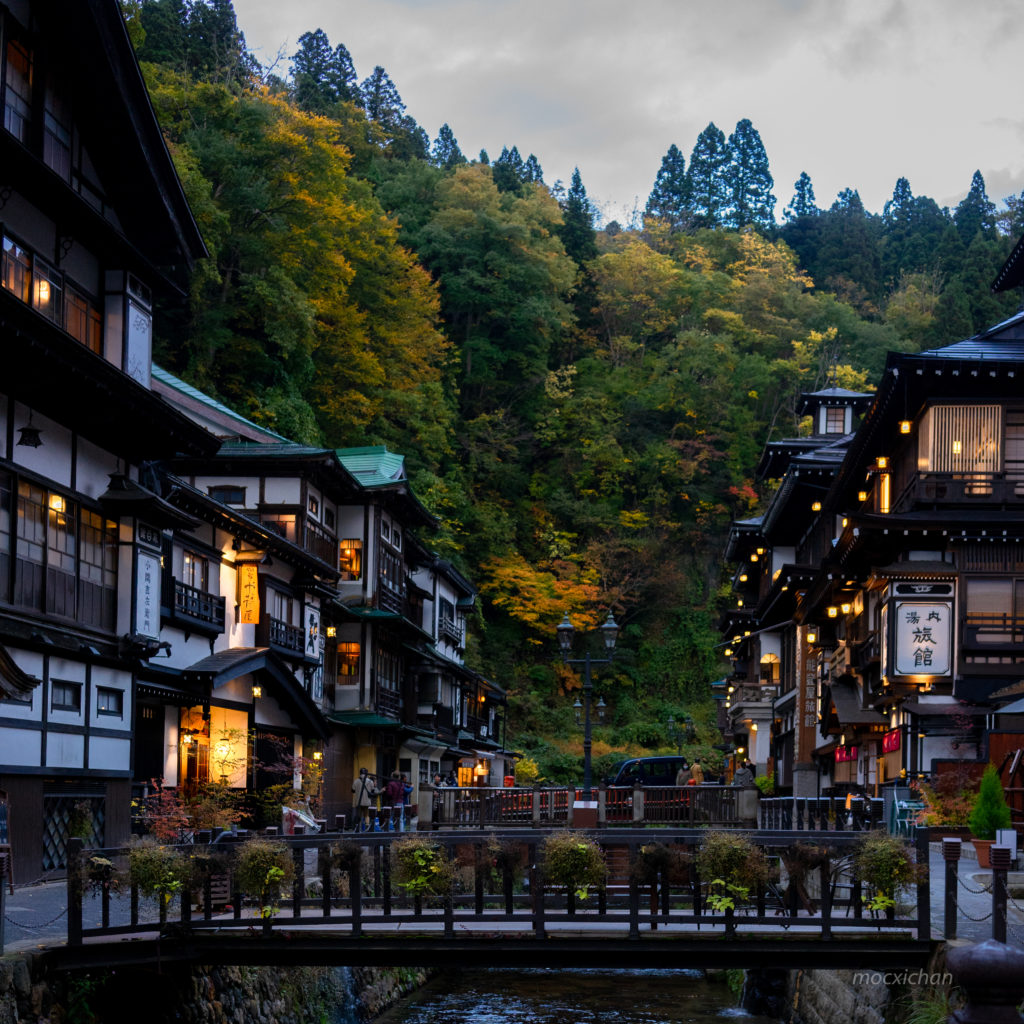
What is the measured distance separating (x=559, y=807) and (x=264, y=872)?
17455 millimetres

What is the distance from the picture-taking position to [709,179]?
119 m

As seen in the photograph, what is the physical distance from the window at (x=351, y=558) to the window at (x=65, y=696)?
88.8 ft

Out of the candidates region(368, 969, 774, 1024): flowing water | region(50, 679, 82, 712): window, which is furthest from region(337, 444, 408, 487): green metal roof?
region(50, 679, 82, 712): window

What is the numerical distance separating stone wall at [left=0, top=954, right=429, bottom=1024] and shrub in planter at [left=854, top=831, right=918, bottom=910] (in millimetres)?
8219

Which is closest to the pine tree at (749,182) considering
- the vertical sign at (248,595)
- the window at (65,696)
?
the vertical sign at (248,595)

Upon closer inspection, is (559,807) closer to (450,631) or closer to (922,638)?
(922,638)

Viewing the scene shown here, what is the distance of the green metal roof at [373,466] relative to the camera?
170 feet

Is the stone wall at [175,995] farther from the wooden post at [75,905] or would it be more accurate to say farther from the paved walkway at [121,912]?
the paved walkway at [121,912]

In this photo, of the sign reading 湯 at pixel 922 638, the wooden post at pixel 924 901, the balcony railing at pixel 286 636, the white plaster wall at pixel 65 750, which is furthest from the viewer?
the balcony railing at pixel 286 636

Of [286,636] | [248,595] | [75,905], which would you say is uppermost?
[248,595]

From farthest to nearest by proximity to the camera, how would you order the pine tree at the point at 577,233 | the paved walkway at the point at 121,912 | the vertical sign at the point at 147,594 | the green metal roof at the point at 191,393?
the pine tree at the point at 577,233, the green metal roof at the point at 191,393, the vertical sign at the point at 147,594, the paved walkway at the point at 121,912

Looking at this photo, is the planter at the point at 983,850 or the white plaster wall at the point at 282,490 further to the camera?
the white plaster wall at the point at 282,490

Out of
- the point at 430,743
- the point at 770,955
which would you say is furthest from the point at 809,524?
the point at 770,955

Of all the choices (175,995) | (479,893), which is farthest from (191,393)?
(479,893)
